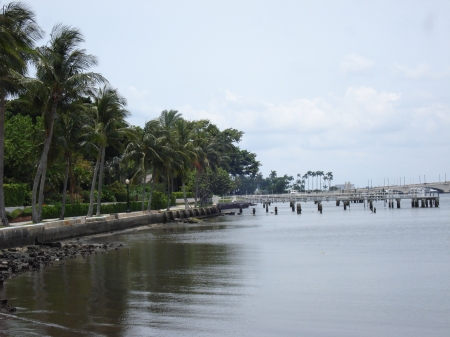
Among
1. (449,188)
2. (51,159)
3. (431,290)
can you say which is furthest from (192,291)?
(449,188)

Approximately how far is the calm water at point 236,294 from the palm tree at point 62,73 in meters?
11.2

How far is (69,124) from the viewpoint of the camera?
41.4 meters

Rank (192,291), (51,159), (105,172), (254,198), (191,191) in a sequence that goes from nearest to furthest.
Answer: (192,291)
(51,159)
(105,172)
(191,191)
(254,198)

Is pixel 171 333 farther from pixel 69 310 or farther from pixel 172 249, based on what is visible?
pixel 172 249

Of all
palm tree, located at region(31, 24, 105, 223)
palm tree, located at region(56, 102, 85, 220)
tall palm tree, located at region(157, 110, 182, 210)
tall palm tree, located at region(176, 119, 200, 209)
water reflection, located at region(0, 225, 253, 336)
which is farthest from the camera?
tall palm tree, located at region(176, 119, 200, 209)

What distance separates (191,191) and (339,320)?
84.6 meters

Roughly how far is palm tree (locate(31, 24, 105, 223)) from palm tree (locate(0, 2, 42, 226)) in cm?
332

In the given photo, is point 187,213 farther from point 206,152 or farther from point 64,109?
point 64,109

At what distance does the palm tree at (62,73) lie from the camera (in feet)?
113

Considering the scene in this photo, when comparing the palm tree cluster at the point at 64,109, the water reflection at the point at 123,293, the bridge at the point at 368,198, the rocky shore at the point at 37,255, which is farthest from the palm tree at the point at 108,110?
the bridge at the point at 368,198

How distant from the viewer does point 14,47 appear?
1007 inches

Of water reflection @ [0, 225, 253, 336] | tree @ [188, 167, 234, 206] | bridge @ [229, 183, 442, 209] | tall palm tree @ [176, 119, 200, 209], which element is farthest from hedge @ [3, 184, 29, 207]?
bridge @ [229, 183, 442, 209]

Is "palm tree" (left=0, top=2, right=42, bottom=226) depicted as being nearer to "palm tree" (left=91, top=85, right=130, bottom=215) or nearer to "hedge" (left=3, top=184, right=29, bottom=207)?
"hedge" (left=3, top=184, right=29, bottom=207)

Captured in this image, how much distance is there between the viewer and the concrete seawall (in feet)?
93.7
